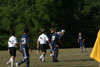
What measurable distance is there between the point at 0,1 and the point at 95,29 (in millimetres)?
16978

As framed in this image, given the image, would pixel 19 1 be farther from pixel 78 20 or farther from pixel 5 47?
pixel 78 20

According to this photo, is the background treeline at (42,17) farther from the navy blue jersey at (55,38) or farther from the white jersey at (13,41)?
the white jersey at (13,41)

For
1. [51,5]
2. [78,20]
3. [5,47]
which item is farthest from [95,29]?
[5,47]

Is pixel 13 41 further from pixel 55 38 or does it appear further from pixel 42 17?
pixel 42 17

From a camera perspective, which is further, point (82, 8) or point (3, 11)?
point (82, 8)

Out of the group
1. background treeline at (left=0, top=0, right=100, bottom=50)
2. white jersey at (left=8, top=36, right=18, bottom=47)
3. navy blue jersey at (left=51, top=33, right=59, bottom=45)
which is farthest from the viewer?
background treeline at (left=0, top=0, right=100, bottom=50)

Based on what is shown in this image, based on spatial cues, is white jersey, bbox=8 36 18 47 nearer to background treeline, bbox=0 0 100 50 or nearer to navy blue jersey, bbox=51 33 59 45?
navy blue jersey, bbox=51 33 59 45

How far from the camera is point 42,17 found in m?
51.8

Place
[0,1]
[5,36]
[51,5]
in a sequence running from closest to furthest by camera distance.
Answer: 1. [51,5]
2. [5,36]
3. [0,1]

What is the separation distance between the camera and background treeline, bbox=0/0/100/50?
51.7 metres

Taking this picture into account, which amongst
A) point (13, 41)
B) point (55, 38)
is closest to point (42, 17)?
point (55, 38)

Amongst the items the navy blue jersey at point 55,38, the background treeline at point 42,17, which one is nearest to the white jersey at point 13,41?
the navy blue jersey at point 55,38

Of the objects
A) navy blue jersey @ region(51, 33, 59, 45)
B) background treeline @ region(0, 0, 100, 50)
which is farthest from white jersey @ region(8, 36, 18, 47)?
background treeline @ region(0, 0, 100, 50)

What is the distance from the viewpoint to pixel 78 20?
198 ft
